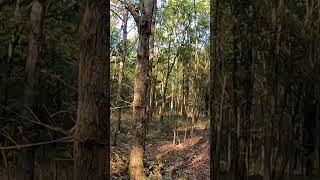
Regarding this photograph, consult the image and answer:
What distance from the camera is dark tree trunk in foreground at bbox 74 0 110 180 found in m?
2.84

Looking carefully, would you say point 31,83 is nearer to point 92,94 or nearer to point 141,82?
point 92,94

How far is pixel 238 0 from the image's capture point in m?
3.32

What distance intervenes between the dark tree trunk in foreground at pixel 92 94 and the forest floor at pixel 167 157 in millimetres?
4704

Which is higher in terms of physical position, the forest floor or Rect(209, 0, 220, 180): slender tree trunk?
Rect(209, 0, 220, 180): slender tree trunk

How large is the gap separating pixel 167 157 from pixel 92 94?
986cm

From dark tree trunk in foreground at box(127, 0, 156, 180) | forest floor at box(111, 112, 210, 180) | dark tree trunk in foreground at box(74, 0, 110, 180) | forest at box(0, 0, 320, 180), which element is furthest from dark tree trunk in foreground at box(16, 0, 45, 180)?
forest floor at box(111, 112, 210, 180)

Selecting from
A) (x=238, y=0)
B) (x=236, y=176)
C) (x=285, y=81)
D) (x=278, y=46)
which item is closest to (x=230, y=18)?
(x=238, y=0)

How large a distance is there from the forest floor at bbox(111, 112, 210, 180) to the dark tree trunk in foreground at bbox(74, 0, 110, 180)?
470cm

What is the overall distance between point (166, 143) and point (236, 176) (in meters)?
12.4

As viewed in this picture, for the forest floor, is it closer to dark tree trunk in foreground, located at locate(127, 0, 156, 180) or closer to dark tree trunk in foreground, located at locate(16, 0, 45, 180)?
dark tree trunk in foreground, located at locate(127, 0, 156, 180)

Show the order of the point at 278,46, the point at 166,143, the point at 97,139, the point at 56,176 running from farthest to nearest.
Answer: the point at 166,143 → the point at 56,176 → the point at 278,46 → the point at 97,139

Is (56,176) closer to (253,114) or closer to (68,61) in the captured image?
(68,61)

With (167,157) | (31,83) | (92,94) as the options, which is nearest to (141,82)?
→ (31,83)

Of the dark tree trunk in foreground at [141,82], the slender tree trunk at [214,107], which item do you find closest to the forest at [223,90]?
the slender tree trunk at [214,107]
